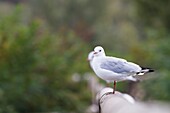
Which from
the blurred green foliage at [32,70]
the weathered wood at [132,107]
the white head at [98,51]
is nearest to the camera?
the weathered wood at [132,107]

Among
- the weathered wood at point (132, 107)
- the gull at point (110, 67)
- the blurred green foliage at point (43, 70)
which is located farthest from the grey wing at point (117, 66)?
the blurred green foliage at point (43, 70)

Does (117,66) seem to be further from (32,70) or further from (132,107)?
(32,70)

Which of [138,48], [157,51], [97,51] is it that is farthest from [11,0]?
[97,51]

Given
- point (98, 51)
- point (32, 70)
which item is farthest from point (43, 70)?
point (98, 51)

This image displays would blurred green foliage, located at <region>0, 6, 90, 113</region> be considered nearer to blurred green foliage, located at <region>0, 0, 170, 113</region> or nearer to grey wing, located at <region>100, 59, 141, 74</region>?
blurred green foliage, located at <region>0, 0, 170, 113</region>

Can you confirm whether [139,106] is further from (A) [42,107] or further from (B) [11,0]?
(B) [11,0]

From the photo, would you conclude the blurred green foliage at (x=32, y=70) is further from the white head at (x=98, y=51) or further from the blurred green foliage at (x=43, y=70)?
the white head at (x=98, y=51)

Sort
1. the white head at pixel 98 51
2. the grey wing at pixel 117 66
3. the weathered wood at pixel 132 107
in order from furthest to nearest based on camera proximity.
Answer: the white head at pixel 98 51 < the grey wing at pixel 117 66 < the weathered wood at pixel 132 107

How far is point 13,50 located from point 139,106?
875 cm

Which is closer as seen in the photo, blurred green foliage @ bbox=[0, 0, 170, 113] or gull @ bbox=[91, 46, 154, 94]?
gull @ bbox=[91, 46, 154, 94]

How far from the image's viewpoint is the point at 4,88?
34.9ft

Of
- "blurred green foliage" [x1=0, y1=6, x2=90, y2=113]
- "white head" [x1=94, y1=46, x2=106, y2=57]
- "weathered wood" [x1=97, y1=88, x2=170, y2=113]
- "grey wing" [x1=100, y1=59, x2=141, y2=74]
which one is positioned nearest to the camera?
"weathered wood" [x1=97, y1=88, x2=170, y2=113]

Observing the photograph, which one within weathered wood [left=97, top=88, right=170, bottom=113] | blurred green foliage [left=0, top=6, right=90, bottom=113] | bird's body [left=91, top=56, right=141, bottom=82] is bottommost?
weathered wood [left=97, top=88, right=170, bottom=113]

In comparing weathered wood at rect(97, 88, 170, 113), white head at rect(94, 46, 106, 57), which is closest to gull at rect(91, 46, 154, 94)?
white head at rect(94, 46, 106, 57)
